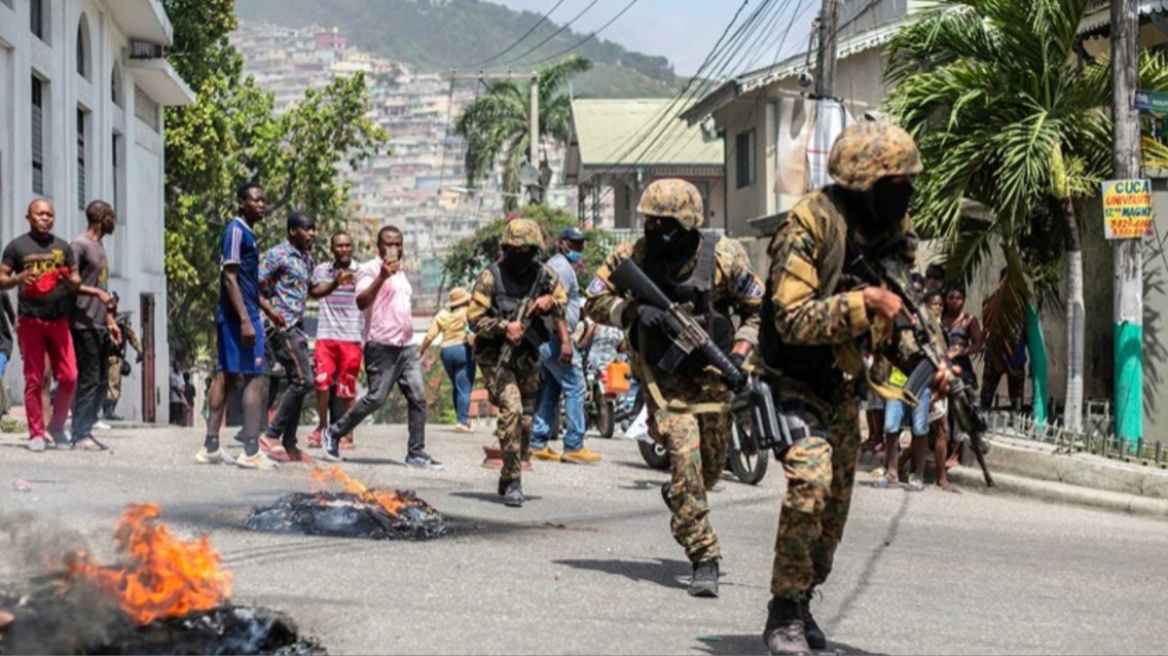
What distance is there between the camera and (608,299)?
8.41 metres

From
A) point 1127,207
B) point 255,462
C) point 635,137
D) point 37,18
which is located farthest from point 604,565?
point 635,137

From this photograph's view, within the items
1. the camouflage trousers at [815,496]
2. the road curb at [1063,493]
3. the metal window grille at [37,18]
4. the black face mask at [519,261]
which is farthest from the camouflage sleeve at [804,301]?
the metal window grille at [37,18]

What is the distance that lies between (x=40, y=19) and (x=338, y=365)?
12000mm

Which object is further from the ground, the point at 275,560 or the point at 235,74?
the point at 235,74

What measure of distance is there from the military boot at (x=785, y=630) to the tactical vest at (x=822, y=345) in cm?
77

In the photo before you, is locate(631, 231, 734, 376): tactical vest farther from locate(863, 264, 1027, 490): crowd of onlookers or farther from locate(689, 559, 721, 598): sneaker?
locate(863, 264, 1027, 490): crowd of onlookers

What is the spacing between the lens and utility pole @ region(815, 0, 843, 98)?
67.7ft

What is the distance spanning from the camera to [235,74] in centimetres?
4381

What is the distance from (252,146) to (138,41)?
1233 centimetres

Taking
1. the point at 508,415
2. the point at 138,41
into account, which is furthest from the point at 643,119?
the point at 508,415

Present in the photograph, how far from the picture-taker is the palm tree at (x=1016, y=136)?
16.3 meters

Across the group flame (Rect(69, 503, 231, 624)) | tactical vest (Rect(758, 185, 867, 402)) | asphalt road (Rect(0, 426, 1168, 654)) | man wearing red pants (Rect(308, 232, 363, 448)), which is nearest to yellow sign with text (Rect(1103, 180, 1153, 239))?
asphalt road (Rect(0, 426, 1168, 654))

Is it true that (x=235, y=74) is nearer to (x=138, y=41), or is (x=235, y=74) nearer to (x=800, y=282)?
(x=138, y=41)

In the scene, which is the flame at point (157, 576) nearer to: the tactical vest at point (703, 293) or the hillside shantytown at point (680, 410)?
the hillside shantytown at point (680, 410)
